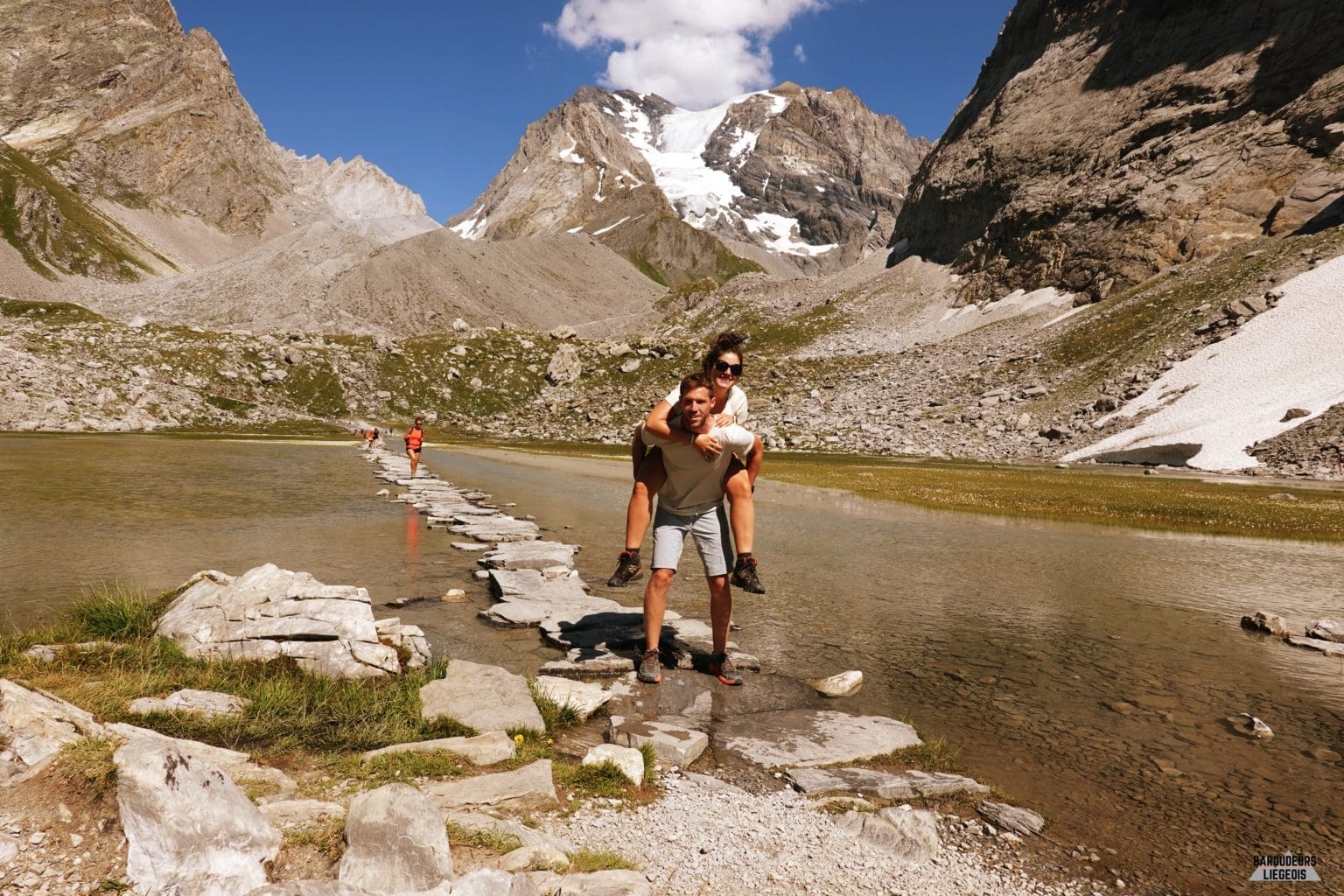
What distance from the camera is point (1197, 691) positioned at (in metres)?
8.48

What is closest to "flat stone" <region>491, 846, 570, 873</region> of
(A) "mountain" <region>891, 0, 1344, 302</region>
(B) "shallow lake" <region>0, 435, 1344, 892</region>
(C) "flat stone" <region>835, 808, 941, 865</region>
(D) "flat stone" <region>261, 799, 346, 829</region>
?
(D) "flat stone" <region>261, 799, 346, 829</region>

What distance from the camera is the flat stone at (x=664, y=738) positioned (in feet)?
20.4

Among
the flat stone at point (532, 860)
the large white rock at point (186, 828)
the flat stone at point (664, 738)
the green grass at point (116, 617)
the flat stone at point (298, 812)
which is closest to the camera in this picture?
the large white rock at point (186, 828)

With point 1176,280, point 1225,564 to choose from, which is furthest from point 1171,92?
point 1225,564

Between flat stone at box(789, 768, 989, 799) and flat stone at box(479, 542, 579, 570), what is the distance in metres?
8.56

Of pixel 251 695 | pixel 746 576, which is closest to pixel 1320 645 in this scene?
pixel 746 576

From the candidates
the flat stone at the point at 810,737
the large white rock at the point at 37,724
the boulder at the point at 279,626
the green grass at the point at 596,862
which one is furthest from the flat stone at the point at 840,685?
the large white rock at the point at 37,724

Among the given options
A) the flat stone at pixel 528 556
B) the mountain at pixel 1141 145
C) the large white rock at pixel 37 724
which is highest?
the mountain at pixel 1141 145

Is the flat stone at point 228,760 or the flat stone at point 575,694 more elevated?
the flat stone at point 228,760

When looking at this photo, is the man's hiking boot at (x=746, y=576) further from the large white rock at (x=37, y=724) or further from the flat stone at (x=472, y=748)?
the large white rock at (x=37, y=724)

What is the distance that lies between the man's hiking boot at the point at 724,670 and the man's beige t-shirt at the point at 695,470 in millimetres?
1834

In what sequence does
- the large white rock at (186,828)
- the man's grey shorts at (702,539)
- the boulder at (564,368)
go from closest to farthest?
the large white rock at (186,828), the man's grey shorts at (702,539), the boulder at (564,368)

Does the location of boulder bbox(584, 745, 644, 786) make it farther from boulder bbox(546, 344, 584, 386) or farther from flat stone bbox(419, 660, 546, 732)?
boulder bbox(546, 344, 584, 386)

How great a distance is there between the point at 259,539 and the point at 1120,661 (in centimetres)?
1685
